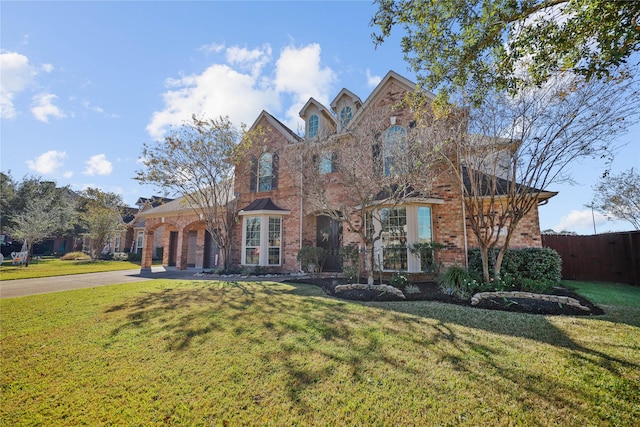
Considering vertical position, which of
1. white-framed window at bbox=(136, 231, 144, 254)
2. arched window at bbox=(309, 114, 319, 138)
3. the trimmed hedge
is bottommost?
the trimmed hedge

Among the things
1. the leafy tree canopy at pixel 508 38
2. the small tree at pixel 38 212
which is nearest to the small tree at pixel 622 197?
the leafy tree canopy at pixel 508 38

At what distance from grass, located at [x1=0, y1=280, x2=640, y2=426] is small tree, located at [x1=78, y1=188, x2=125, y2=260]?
887 inches

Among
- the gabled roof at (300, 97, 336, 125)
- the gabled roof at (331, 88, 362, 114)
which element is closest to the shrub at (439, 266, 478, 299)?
the gabled roof at (331, 88, 362, 114)

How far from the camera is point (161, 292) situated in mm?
8406

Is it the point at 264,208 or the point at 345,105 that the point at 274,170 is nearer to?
the point at 264,208

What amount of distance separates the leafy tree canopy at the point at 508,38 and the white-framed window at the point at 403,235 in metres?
5.32

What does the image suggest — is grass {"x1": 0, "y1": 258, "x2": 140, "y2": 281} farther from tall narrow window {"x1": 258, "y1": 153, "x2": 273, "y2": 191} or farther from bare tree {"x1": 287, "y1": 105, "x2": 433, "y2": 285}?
bare tree {"x1": 287, "y1": 105, "x2": 433, "y2": 285}

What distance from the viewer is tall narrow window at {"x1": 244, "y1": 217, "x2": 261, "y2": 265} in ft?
45.9

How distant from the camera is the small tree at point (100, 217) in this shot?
2444 cm

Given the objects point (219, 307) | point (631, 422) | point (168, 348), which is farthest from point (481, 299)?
point (168, 348)

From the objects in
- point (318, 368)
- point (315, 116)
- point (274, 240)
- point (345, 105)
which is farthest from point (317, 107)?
point (318, 368)

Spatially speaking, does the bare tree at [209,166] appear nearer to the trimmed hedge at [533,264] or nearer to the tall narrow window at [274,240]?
the tall narrow window at [274,240]

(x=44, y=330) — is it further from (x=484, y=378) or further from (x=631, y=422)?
(x=631, y=422)

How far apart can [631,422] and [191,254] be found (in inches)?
823
